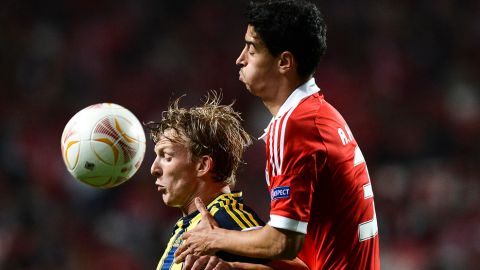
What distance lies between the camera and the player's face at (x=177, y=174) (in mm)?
3693

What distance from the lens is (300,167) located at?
3.05 metres

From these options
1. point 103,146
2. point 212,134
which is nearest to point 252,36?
point 212,134

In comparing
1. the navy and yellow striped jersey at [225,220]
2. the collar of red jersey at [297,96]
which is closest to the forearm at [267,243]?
the navy and yellow striped jersey at [225,220]

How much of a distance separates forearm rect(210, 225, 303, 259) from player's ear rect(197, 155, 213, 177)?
60 centimetres

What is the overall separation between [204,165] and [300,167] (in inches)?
29.7

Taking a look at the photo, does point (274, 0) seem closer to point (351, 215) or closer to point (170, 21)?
point (351, 215)

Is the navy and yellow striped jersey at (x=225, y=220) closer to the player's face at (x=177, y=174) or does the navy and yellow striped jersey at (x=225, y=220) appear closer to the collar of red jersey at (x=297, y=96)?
the player's face at (x=177, y=174)

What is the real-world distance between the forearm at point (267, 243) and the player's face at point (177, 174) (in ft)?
2.04

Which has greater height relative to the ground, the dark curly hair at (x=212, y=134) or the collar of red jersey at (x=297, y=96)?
the dark curly hair at (x=212, y=134)

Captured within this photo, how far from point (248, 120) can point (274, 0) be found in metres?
6.77

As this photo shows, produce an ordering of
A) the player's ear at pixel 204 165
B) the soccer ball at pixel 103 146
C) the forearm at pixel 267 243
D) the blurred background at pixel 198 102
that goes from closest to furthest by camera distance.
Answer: the forearm at pixel 267 243 → the player's ear at pixel 204 165 → the soccer ball at pixel 103 146 → the blurred background at pixel 198 102

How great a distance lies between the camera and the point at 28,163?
9398 mm

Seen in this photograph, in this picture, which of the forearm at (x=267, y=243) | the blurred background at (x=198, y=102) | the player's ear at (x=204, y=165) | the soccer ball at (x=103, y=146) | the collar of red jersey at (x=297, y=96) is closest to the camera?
the forearm at (x=267, y=243)

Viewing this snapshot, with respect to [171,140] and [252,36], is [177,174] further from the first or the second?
[252,36]
